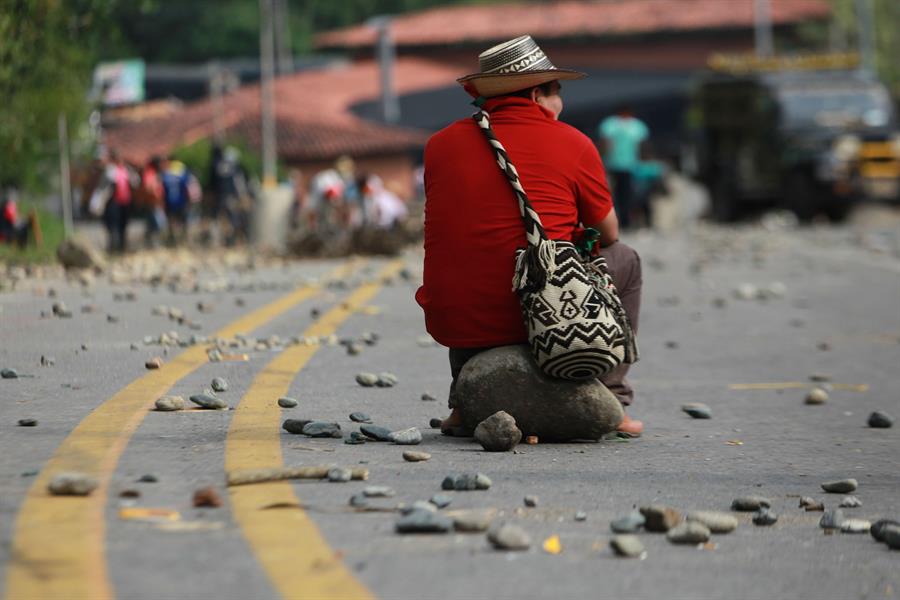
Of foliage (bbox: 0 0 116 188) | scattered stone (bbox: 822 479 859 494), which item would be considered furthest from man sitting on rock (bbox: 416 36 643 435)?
foliage (bbox: 0 0 116 188)

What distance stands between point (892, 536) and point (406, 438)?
2.07 m

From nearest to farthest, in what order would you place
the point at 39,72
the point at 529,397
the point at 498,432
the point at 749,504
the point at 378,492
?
the point at 378,492 → the point at 749,504 → the point at 498,432 → the point at 529,397 → the point at 39,72

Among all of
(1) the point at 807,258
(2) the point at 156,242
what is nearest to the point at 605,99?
(2) the point at 156,242

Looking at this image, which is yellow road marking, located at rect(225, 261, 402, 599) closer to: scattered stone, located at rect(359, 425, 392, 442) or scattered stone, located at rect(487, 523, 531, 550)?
scattered stone, located at rect(359, 425, 392, 442)

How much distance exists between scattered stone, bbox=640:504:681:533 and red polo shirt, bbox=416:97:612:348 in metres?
1.90

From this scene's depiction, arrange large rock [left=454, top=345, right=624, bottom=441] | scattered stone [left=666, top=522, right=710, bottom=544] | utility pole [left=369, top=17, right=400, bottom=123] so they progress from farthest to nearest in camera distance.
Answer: utility pole [left=369, top=17, right=400, bottom=123]
large rock [left=454, top=345, right=624, bottom=441]
scattered stone [left=666, top=522, right=710, bottom=544]

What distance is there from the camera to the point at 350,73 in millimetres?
77938

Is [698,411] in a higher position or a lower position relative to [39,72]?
lower

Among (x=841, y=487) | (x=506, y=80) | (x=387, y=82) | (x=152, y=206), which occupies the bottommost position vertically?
(x=152, y=206)

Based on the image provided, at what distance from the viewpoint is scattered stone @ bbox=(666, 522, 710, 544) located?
4820 millimetres

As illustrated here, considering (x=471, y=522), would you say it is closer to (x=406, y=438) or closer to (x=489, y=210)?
(x=406, y=438)

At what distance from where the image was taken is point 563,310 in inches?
257

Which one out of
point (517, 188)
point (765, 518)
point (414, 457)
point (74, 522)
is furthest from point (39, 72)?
point (74, 522)

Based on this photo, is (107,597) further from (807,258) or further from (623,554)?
(807,258)
